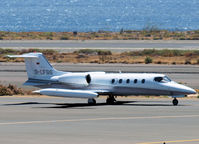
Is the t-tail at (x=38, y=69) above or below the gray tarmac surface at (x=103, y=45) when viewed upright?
above

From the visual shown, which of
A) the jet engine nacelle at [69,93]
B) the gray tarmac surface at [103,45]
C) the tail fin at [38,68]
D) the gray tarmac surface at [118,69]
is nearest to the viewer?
the jet engine nacelle at [69,93]

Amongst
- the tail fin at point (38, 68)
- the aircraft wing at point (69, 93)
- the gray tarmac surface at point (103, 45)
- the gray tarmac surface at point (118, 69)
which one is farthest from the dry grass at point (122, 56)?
the aircraft wing at point (69, 93)

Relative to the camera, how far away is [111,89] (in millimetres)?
43281

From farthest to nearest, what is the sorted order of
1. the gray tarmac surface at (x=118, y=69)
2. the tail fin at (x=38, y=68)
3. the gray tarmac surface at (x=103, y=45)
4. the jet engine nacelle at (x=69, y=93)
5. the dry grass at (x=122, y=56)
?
the gray tarmac surface at (x=103, y=45) < the dry grass at (x=122, y=56) < the gray tarmac surface at (x=118, y=69) < the tail fin at (x=38, y=68) < the jet engine nacelle at (x=69, y=93)

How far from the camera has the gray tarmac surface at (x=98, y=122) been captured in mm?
26464

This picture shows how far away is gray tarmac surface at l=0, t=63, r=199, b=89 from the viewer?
2335 inches

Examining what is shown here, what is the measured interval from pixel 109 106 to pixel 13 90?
470 inches

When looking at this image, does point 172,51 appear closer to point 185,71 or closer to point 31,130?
point 185,71

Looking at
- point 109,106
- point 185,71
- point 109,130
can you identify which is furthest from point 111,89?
point 185,71

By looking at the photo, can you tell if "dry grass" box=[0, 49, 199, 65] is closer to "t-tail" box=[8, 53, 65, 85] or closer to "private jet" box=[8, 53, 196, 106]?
"t-tail" box=[8, 53, 65, 85]

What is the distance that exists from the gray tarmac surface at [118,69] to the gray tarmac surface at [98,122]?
1335 cm

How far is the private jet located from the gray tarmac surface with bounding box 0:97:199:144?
2.51 feet

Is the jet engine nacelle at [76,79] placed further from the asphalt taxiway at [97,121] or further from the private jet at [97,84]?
the asphalt taxiway at [97,121]

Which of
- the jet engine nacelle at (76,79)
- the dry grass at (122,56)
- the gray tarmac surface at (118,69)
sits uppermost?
the jet engine nacelle at (76,79)
